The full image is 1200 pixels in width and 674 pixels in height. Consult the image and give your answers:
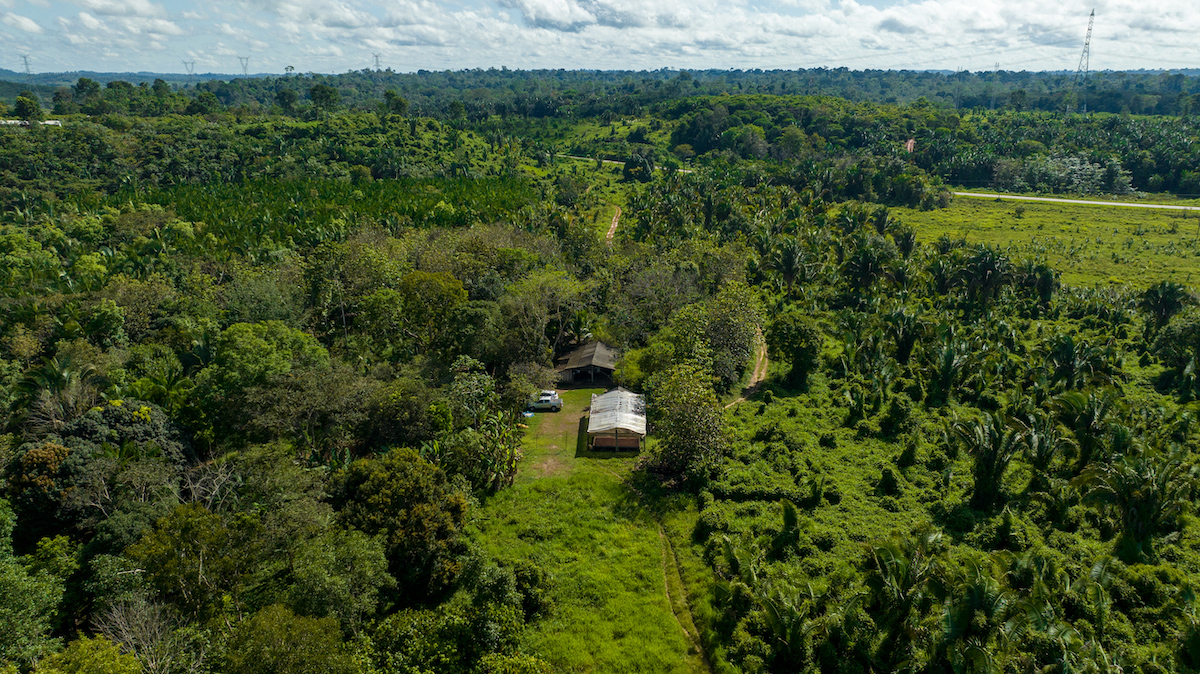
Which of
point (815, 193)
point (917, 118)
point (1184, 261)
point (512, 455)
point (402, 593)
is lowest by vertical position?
point (402, 593)

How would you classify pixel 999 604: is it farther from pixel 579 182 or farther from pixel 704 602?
pixel 579 182

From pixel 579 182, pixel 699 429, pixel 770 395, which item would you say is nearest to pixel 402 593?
pixel 699 429

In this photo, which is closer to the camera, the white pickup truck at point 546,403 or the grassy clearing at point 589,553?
the grassy clearing at point 589,553

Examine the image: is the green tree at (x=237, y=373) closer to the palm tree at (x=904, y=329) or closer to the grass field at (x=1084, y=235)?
the palm tree at (x=904, y=329)

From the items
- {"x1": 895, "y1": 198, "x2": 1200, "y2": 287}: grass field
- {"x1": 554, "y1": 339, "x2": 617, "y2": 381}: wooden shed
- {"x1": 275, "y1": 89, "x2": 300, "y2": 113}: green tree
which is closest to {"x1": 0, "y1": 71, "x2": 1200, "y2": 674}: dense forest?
{"x1": 554, "y1": 339, "x2": 617, "y2": 381}: wooden shed

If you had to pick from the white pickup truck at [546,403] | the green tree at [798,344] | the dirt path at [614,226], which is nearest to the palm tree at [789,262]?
the green tree at [798,344]

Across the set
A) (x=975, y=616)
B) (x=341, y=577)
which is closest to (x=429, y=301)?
(x=341, y=577)

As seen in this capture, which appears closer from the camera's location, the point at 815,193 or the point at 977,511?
the point at 977,511
